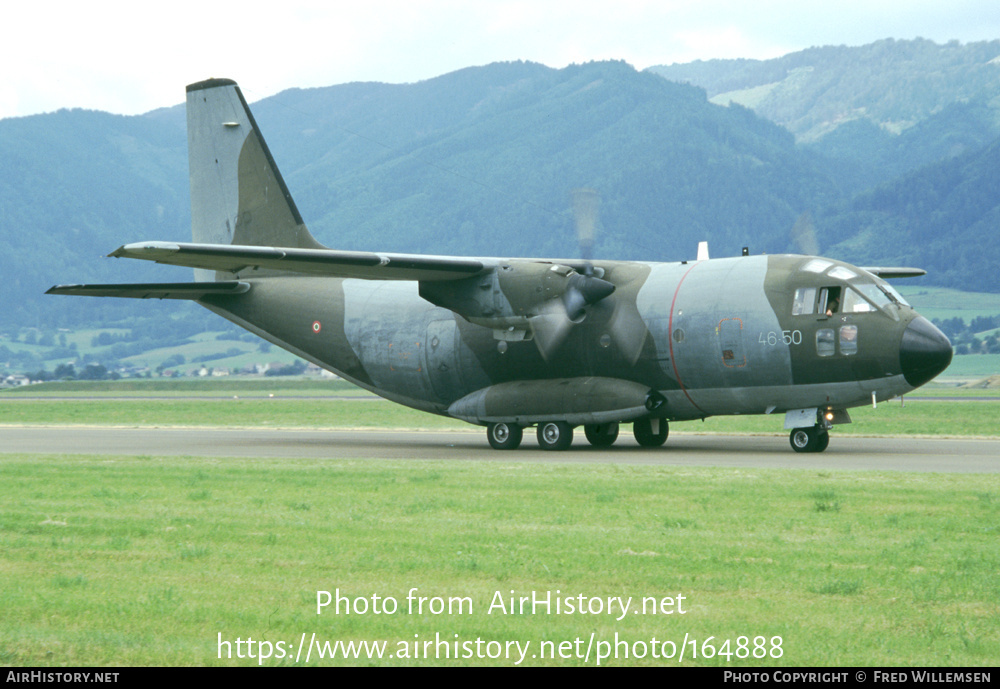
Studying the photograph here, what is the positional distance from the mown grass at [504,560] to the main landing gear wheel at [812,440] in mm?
5217

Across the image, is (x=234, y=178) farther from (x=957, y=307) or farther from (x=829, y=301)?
(x=957, y=307)

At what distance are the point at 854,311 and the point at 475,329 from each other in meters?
9.02

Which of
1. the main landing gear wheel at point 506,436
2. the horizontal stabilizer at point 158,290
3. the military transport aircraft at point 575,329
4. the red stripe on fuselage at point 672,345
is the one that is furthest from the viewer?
the main landing gear wheel at point 506,436

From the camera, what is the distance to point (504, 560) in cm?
1024

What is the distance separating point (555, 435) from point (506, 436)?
1.34 metres

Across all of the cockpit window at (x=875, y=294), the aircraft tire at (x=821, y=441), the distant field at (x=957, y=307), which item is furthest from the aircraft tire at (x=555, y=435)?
the distant field at (x=957, y=307)

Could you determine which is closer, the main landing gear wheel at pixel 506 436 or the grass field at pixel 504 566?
the grass field at pixel 504 566

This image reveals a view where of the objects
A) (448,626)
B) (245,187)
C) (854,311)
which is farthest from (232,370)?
(448,626)

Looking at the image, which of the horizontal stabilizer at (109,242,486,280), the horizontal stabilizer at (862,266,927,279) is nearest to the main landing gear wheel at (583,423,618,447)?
the horizontal stabilizer at (109,242,486,280)

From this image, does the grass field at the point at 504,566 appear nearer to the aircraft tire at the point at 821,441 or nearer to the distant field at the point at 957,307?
the aircraft tire at the point at 821,441

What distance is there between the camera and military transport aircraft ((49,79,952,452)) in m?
22.0

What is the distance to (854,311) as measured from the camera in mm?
21891

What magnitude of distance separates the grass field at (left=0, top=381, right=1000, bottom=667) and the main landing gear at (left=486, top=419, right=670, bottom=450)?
22.6 ft

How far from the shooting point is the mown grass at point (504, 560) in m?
7.55
